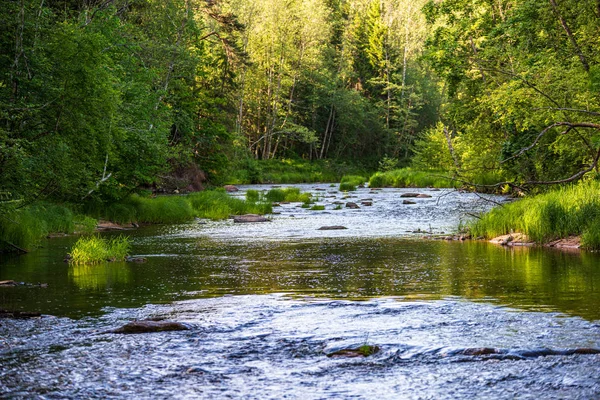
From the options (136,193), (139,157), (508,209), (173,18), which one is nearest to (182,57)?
(173,18)

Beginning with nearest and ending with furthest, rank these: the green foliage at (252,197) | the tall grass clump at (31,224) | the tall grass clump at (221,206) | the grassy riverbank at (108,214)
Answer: the tall grass clump at (31,224) < the grassy riverbank at (108,214) < the tall grass clump at (221,206) < the green foliage at (252,197)

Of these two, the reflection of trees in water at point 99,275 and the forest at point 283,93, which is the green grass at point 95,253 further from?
the forest at point 283,93

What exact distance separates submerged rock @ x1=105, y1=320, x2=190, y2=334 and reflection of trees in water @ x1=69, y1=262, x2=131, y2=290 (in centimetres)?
392

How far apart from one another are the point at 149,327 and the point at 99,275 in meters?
5.92

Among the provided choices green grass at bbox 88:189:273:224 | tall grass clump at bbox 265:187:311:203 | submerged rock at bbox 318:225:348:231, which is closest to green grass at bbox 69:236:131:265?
submerged rock at bbox 318:225:348:231

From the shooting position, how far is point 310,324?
9.84m

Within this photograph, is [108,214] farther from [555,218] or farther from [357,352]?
[357,352]

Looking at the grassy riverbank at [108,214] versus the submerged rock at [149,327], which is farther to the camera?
the grassy riverbank at [108,214]

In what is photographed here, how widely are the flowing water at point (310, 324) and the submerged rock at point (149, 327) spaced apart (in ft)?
0.63

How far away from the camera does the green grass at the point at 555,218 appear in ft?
60.8

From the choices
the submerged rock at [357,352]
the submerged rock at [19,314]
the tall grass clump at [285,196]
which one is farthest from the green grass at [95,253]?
the tall grass clump at [285,196]

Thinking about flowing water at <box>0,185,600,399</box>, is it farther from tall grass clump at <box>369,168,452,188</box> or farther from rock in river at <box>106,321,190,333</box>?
tall grass clump at <box>369,168,452,188</box>

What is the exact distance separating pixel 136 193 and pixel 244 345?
23969 mm

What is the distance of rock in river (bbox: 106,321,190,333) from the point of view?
30.7 ft
